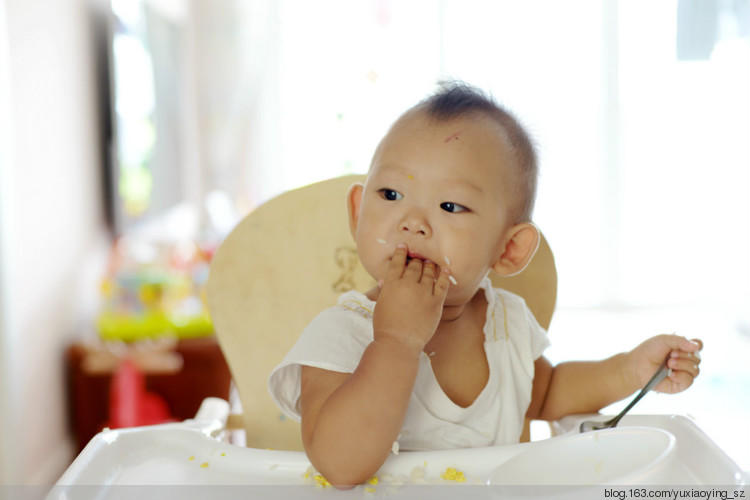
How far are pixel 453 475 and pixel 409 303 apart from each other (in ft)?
0.56

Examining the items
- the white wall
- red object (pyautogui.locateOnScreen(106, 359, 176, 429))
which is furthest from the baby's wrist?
red object (pyautogui.locateOnScreen(106, 359, 176, 429))

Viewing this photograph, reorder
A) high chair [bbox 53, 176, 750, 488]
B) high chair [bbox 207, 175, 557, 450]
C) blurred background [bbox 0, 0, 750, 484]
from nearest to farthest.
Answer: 1. high chair [bbox 53, 176, 750, 488]
2. high chair [bbox 207, 175, 557, 450]
3. blurred background [bbox 0, 0, 750, 484]

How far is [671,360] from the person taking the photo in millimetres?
861

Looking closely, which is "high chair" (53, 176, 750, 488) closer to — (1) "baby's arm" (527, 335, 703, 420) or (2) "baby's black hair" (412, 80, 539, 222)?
(1) "baby's arm" (527, 335, 703, 420)

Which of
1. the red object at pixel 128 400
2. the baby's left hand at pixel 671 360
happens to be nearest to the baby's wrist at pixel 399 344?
the baby's left hand at pixel 671 360

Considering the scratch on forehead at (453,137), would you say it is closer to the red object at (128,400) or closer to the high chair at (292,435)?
the high chair at (292,435)

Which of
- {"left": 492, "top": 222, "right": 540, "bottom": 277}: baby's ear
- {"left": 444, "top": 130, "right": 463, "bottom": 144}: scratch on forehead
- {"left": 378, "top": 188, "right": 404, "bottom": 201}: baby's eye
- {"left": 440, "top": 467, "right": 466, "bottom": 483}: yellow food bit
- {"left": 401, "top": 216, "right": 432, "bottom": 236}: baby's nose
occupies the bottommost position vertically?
{"left": 440, "top": 467, "right": 466, "bottom": 483}: yellow food bit

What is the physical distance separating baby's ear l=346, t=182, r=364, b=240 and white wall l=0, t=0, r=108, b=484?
1.23 metres

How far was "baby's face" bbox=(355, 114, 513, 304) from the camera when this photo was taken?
77 cm


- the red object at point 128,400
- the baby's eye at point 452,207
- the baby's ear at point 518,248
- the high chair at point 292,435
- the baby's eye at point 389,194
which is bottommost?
the red object at point 128,400

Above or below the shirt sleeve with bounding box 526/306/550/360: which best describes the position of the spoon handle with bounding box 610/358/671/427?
below

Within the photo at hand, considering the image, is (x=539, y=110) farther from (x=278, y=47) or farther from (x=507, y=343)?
(x=507, y=343)

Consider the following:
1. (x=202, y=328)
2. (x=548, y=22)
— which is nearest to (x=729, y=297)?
(x=548, y=22)

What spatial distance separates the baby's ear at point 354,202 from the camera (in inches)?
35.7
